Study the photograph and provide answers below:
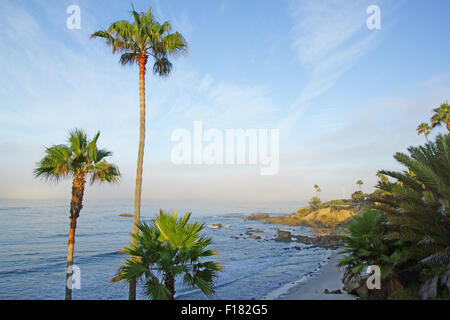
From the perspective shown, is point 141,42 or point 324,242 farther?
point 324,242

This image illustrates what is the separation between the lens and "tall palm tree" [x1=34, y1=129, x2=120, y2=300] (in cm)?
1058

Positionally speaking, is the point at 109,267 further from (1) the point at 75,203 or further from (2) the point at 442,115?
(2) the point at 442,115

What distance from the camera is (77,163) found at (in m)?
10.9

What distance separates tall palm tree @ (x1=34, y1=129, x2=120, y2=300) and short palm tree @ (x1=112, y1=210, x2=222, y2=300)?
15.5 feet

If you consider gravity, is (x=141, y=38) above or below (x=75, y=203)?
above

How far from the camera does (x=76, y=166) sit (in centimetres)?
1092

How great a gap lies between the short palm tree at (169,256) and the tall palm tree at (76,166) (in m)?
4.72

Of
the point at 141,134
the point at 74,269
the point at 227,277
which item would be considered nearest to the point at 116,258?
the point at 227,277

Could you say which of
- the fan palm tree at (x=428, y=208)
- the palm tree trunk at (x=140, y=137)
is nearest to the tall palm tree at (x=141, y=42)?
the palm tree trunk at (x=140, y=137)

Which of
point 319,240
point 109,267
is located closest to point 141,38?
point 109,267

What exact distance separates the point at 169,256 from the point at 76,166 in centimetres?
653

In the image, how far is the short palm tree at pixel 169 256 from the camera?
21.7 ft
